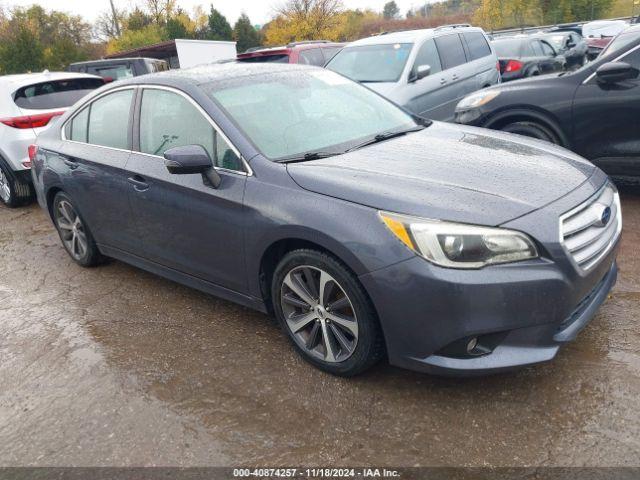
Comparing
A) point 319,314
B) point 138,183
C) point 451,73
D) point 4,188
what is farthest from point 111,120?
point 451,73

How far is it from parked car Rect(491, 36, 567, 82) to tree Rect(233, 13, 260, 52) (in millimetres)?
34003

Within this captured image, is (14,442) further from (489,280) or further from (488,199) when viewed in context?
(488,199)

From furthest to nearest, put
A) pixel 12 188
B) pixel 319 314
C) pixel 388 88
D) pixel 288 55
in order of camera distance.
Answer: pixel 288 55 → pixel 388 88 → pixel 12 188 → pixel 319 314

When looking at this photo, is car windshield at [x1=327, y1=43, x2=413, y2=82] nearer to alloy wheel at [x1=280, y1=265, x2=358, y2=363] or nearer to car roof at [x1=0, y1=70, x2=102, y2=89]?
car roof at [x1=0, y1=70, x2=102, y2=89]

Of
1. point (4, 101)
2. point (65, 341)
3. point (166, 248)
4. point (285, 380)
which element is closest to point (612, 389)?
point (285, 380)

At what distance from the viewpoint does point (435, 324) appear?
8.05 ft

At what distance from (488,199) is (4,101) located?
6.51 m

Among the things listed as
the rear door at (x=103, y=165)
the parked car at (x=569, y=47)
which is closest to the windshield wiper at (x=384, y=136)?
the rear door at (x=103, y=165)

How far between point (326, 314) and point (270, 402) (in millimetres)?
525

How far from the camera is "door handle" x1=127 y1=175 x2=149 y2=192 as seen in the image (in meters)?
3.64

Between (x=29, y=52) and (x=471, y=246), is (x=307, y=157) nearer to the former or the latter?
(x=471, y=246)

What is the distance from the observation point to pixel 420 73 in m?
7.62

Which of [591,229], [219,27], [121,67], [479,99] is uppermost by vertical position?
[219,27]

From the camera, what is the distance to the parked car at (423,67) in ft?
25.3
